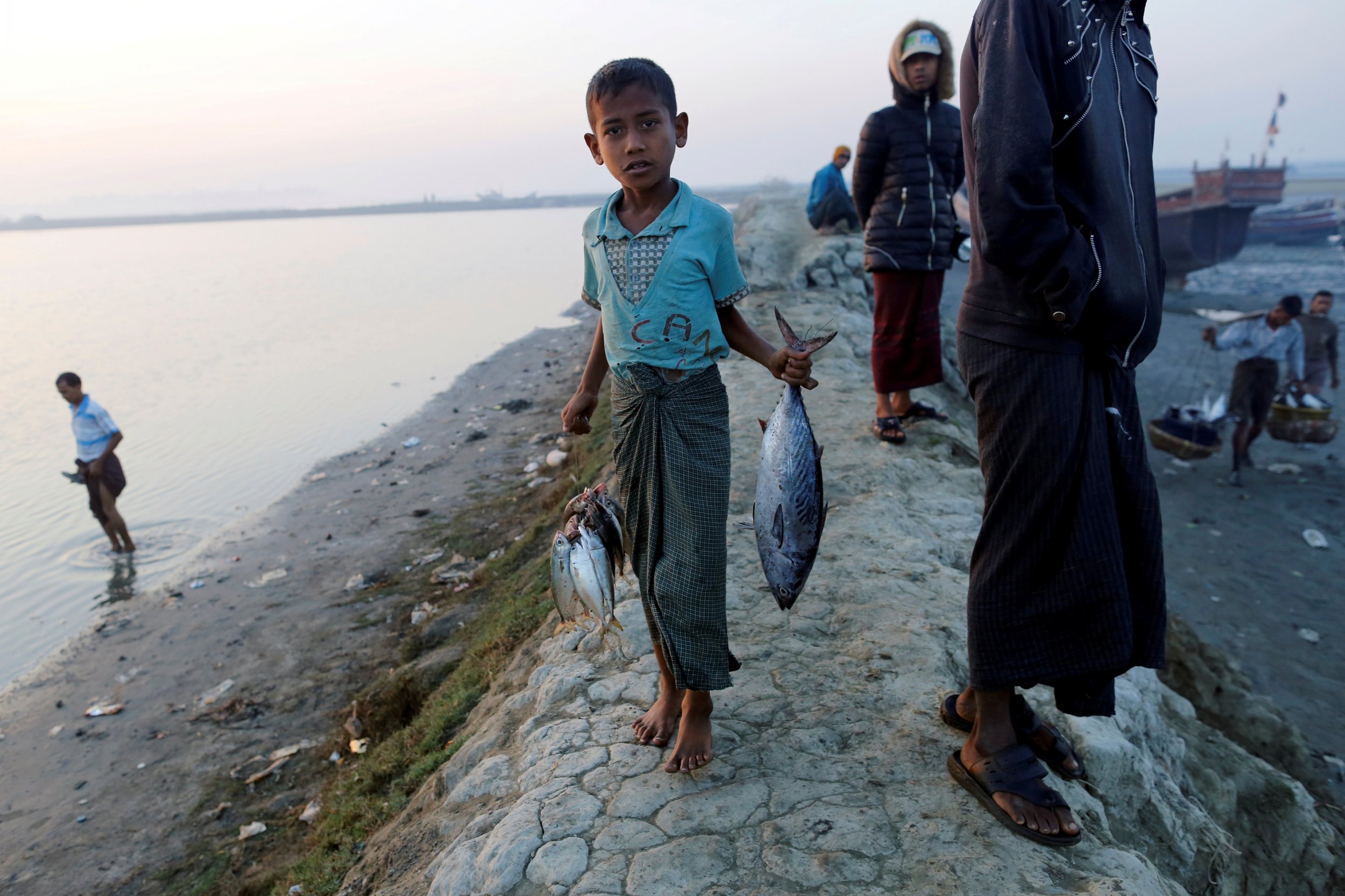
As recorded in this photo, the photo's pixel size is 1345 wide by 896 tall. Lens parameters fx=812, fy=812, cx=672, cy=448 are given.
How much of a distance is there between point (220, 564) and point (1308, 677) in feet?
31.9

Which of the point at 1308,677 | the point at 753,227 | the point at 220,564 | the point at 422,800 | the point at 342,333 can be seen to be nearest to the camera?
the point at 422,800

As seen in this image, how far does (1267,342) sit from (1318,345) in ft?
2.81

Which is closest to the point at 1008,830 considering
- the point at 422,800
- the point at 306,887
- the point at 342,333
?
the point at 422,800

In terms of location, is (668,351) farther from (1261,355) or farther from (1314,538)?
(1261,355)

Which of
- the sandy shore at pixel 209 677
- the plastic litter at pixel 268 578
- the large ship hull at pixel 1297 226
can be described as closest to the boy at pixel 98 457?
the sandy shore at pixel 209 677

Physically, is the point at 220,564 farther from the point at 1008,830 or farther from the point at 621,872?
the point at 1008,830

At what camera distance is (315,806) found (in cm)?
437

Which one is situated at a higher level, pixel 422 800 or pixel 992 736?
pixel 992 736

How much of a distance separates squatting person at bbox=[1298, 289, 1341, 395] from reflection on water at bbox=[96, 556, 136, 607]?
504 inches

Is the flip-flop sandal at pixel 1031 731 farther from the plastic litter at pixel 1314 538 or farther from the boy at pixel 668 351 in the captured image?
the plastic litter at pixel 1314 538

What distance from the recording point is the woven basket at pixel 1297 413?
29.3ft

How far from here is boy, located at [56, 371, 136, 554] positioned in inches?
332

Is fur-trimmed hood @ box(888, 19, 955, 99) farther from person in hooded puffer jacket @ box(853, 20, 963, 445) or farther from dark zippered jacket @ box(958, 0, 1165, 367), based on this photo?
dark zippered jacket @ box(958, 0, 1165, 367)

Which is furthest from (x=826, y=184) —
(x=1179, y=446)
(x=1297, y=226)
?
(x=1297, y=226)
